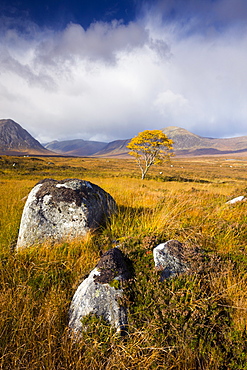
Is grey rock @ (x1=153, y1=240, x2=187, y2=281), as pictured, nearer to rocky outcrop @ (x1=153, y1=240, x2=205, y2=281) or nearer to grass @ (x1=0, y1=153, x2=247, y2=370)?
rocky outcrop @ (x1=153, y1=240, x2=205, y2=281)

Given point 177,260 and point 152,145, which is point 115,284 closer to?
point 177,260

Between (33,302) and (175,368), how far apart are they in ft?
6.08

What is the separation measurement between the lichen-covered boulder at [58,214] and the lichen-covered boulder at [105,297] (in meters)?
1.89

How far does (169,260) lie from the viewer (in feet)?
8.87

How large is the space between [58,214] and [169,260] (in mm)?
3039

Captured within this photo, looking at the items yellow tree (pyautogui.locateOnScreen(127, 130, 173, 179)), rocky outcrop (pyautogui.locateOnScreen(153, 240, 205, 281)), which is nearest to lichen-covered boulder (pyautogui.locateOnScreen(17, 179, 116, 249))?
rocky outcrop (pyautogui.locateOnScreen(153, 240, 205, 281))

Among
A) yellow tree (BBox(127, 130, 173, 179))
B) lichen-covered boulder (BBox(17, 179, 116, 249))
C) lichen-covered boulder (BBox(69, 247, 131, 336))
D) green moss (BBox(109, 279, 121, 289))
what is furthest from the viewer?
yellow tree (BBox(127, 130, 173, 179))

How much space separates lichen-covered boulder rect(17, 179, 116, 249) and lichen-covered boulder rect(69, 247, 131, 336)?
1.89 metres

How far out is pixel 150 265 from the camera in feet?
8.93

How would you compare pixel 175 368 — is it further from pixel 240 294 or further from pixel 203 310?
pixel 240 294

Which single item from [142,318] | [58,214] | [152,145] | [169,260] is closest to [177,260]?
[169,260]

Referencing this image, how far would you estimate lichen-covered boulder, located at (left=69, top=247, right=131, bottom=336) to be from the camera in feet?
6.97

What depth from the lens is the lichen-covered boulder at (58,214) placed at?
14.0 ft

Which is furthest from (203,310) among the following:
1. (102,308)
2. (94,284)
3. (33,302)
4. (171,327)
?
(33,302)
